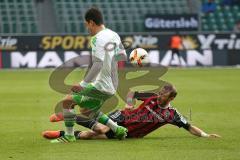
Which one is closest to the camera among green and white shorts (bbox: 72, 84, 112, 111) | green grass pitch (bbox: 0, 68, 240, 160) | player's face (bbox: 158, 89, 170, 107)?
green grass pitch (bbox: 0, 68, 240, 160)

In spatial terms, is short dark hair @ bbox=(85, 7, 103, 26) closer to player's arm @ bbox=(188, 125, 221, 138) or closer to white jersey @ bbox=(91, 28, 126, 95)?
white jersey @ bbox=(91, 28, 126, 95)

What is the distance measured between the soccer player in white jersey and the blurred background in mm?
26840

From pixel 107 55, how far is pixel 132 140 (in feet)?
5.13

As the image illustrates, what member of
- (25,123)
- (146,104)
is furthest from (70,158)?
(25,123)

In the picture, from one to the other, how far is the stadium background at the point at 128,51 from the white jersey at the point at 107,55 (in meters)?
0.91

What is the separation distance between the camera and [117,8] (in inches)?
1802

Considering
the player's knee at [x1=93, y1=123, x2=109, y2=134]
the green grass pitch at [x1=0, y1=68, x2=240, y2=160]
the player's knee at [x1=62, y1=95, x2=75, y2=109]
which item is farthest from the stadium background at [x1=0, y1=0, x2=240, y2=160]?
the player's knee at [x1=62, y1=95, x2=75, y2=109]

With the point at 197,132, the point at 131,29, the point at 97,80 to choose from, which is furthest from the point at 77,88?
the point at 131,29

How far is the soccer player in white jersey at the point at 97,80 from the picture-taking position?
10.9 metres

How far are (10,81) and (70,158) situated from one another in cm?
1933

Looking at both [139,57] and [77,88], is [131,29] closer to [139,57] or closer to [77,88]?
[139,57]

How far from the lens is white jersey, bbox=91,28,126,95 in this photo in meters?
10.9

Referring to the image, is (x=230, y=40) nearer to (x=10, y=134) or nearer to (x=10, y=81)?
(x=10, y=81)

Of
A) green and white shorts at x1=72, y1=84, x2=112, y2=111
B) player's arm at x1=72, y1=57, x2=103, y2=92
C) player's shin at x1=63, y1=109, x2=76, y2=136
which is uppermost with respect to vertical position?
player's arm at x1=72, y1=57, x2=103, y2=92
